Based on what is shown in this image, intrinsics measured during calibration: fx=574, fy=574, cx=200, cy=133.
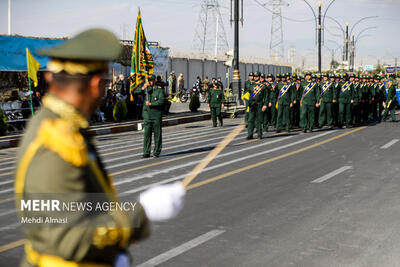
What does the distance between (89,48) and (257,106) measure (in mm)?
15406

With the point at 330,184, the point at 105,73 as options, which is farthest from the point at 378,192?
the point at 105,73

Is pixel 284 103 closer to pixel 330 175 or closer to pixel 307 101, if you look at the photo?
pixel 307 101

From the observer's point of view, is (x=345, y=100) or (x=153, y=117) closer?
(x=153, y=117)

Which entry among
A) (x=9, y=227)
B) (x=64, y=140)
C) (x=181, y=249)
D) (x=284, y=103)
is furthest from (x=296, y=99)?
(x=64, y=140)

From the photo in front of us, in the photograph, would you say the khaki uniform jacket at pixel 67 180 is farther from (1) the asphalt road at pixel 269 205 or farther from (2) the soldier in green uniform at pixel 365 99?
(2) the soldier in green uniform at pixel 365 99

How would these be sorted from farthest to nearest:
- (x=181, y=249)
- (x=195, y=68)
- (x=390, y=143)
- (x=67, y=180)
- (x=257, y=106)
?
(x=195, y=68) < (x=257, y=106) < (x=390, y=143) < (x=181, y=249) < (x=67, y=180)

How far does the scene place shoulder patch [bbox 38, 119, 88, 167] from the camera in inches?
76.5

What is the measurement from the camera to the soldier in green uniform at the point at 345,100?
2133 centimetres

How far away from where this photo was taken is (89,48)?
203 cm

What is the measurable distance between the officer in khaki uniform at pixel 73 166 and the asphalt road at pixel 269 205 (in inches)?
135

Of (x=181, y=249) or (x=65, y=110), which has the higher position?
(x=65, y=110)

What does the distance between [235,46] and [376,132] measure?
13991mm

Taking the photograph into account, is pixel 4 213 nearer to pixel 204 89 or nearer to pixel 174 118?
pixel 174 118

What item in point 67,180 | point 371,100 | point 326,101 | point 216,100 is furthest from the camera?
point 371,100
